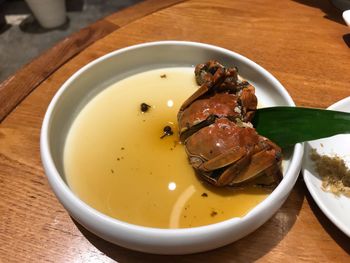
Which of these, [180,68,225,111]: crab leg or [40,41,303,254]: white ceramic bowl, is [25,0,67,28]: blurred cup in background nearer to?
[40,41,303,254]: white ceramic bowl

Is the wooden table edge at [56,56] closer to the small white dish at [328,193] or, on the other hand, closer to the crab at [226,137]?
the crab at [226,137]

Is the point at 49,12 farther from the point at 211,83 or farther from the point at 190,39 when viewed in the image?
the point at 211,83

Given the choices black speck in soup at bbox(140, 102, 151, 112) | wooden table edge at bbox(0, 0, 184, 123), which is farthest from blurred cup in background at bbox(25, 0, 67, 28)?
black speck in soup at bbox(140, 102, 151, 112)

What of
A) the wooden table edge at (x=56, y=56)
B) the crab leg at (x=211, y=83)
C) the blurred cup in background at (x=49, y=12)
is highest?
the crab leg at (x=211, y=83)

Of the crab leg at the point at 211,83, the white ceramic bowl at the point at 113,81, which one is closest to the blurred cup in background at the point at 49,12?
the white ceramic bowl at the point at 113,81

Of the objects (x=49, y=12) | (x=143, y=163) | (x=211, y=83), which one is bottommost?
(x=49, y=12)

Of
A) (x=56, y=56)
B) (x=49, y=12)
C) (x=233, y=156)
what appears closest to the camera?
(x=233, y=156)

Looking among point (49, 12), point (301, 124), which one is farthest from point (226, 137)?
point (49, 12)
